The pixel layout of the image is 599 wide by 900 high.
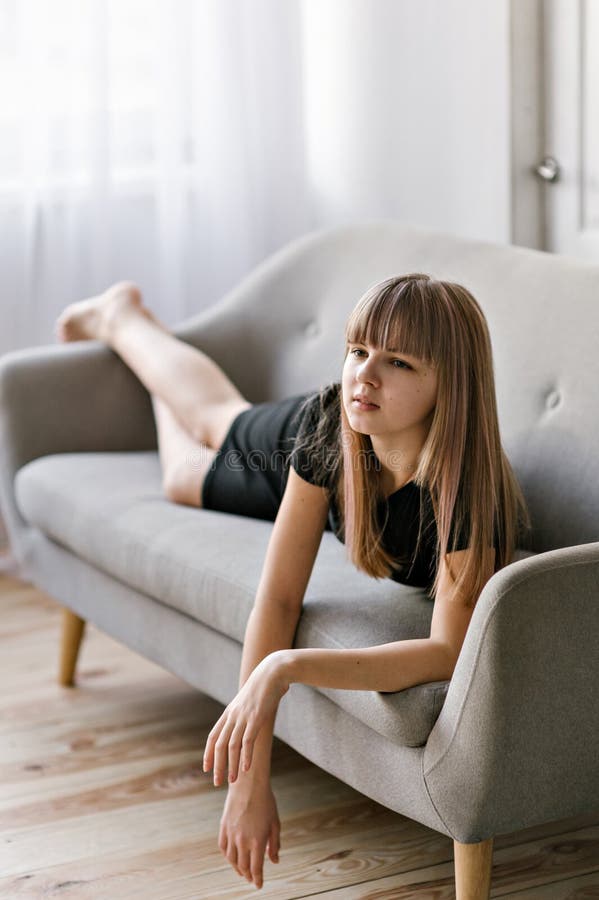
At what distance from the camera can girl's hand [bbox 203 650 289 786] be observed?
1.32 meters

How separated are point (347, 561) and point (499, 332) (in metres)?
0.46

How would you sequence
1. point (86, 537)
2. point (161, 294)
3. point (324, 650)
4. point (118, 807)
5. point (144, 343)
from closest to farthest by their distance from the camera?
point (324, 650)
point (118, 807)
point (86, 537)
point (144, 343)
point (161, 294)

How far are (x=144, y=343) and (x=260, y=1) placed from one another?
1.07m

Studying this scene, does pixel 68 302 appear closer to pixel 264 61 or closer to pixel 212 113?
pixel 212 113

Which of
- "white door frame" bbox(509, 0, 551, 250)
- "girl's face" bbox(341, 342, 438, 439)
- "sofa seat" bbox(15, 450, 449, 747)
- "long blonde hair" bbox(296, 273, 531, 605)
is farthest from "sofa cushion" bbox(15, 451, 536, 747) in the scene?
"white door frame" bbox(509, 0, 551, 250)

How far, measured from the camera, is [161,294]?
3.01m

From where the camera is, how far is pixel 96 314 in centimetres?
246

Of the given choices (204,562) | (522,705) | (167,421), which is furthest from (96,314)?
(522,705)

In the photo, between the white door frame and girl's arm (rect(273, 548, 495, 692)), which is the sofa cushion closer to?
girl's arm (rect(273, 548, 495, 692))

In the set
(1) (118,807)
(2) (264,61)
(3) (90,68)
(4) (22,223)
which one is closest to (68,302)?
(4) (22,223)

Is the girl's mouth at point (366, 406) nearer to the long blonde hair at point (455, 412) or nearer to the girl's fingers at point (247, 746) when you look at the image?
the long blonde hair at point (455, 412)

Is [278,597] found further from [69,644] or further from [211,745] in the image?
[69,644]

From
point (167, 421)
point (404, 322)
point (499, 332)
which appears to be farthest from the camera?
point (167, 421)

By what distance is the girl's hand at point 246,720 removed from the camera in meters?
1.32
